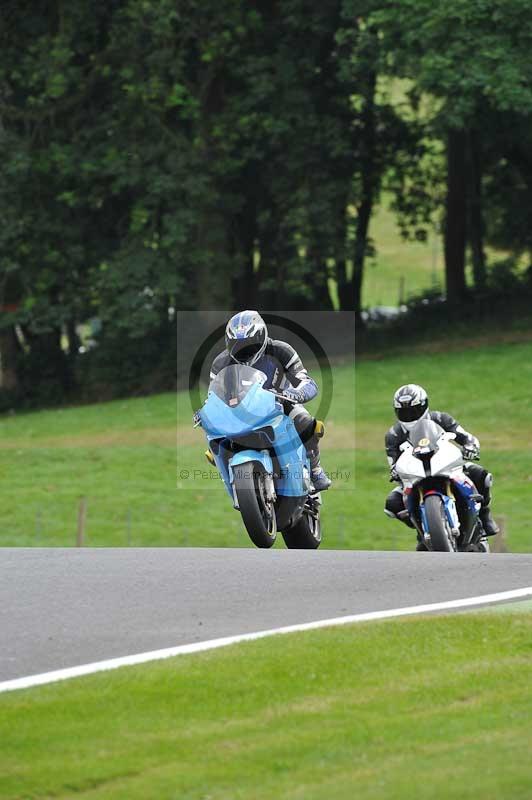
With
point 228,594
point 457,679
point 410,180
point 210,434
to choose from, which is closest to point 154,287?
point 410,180

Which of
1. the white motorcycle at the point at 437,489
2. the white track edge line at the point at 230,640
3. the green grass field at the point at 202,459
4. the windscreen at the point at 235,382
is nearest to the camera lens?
the white track edge line at the point at 230,640

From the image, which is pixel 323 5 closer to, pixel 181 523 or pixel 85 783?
pixel 181 523

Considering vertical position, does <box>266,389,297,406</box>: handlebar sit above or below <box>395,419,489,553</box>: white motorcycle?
above

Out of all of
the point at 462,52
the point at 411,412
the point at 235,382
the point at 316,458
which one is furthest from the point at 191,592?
the point at 462,52

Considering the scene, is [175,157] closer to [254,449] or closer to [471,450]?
[471,450]

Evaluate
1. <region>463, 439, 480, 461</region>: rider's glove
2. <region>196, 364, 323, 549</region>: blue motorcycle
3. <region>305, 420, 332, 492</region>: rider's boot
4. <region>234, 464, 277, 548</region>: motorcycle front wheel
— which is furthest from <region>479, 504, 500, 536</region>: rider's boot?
<region>234, 464, 277, 548</region>: motorcycle front wheel

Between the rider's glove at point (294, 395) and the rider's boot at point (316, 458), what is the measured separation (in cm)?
43

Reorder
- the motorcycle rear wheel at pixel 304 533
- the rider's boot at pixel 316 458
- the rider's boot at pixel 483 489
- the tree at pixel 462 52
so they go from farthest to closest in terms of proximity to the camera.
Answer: the tree at pixel 462 52 < the motorcycle rear wheel at pixel 304 533 < the rider's boot at pixel 483 489 < the rider's boot at pixel 316 458

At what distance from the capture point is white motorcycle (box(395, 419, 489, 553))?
46.8ft

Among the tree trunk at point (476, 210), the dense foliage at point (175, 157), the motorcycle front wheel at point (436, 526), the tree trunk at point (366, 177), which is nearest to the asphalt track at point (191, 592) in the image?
the motorcycle front wheel at point (436, 526)

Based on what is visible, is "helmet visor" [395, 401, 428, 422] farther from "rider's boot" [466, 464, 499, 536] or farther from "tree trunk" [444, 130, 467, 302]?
"tree trunk" [444, 130, 467, 302]

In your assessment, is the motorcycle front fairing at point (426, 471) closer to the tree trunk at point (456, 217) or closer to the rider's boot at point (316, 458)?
the rider's boot at point (316, 458)

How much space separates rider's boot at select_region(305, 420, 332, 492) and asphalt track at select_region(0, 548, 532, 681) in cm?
147

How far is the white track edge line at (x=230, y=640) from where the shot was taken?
8734 mm
